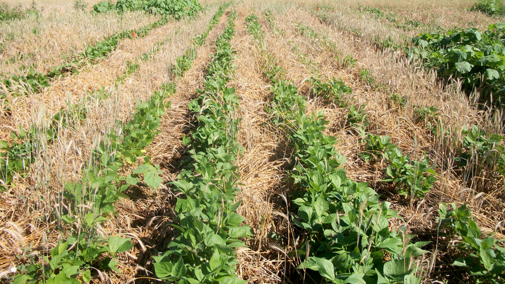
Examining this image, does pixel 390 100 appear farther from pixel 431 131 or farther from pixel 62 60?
pixel 62 60

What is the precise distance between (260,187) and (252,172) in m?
0.25

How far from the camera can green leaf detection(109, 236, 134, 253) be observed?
5.81 feet

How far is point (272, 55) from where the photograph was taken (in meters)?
6.35

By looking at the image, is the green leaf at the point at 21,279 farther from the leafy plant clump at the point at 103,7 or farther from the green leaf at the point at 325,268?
the leafy plant clump at the point at 103,7

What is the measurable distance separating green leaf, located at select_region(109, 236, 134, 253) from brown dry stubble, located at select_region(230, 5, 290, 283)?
67cm

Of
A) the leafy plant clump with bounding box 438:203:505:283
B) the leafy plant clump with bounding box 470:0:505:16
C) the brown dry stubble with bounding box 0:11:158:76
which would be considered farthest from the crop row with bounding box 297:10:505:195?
the leafy plant clump with bounding box 470:0:505:16

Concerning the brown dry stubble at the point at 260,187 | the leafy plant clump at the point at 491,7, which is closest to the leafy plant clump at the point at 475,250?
the brown dry stubble at the point at 260,187

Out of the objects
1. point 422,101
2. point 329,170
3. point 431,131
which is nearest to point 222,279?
point 329,170

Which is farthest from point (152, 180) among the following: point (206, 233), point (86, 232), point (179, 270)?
point (179, 270)

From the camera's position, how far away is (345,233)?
6.23 feet

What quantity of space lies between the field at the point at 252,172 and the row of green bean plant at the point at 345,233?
12 mm

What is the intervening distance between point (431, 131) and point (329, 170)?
6.84 ft

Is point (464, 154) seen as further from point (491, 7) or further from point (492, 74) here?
point (491, 7)

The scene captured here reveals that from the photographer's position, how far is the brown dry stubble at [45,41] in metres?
5.53
